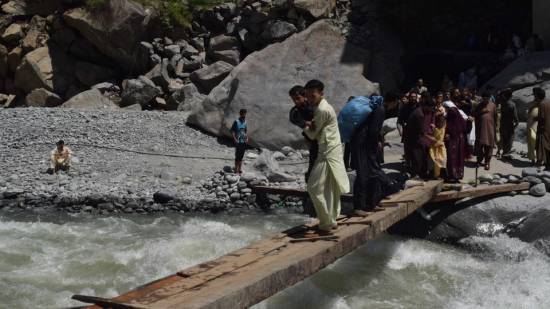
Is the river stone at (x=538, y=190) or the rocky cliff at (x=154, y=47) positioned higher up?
the rocky cliff at (x=154, y=47)

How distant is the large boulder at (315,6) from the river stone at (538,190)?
11001mm

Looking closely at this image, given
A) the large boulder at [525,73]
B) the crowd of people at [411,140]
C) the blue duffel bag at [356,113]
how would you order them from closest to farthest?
the crowd of people at [411,140]
the blue duffel bag at [356,113]
the large boulder at [525,73]

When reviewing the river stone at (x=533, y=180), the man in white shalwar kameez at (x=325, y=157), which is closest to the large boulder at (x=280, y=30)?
the river stone at (x=533, y=180)

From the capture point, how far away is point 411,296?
6508 millimetres

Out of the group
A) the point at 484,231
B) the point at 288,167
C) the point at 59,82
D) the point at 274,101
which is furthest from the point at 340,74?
the point at 59,82

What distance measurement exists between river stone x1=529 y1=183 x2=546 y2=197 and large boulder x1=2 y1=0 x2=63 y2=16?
17.3 meters

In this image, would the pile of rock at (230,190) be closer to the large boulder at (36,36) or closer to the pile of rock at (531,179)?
the pile of rock at (531,179)

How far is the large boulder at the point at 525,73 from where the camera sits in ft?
45.7

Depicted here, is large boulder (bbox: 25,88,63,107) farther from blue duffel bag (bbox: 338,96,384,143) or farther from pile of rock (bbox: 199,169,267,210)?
blue duffel bag (bbox: 338,96,384,143)

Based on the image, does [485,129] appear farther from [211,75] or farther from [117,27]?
[117,27]

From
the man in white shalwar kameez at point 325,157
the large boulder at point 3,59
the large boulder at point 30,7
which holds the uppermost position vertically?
the large boulder at point 30,7

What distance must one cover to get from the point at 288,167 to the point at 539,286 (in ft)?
20.7

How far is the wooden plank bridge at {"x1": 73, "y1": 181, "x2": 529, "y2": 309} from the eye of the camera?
4.09 m

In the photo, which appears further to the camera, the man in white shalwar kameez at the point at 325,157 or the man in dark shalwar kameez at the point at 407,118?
the man in dark shalwar kameez at the point at 407,118
